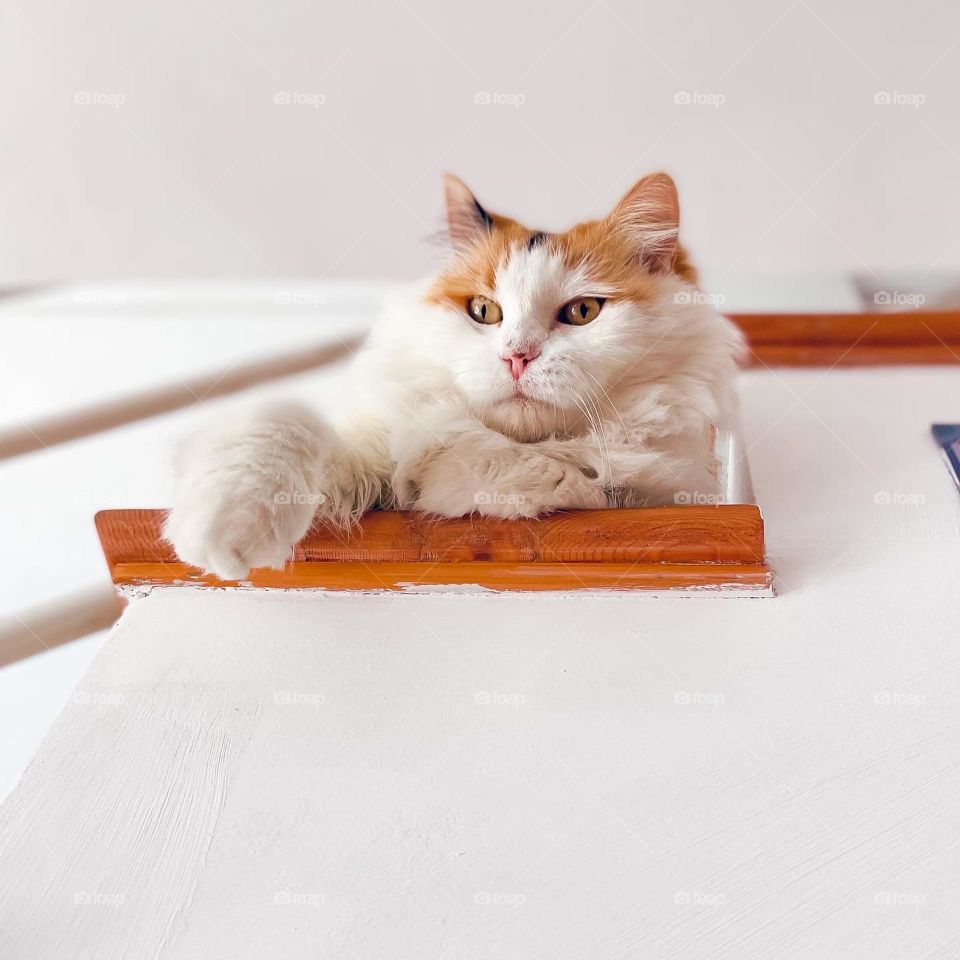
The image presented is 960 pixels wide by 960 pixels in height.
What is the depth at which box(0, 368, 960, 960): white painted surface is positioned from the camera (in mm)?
857

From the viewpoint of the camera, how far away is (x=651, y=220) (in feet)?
4.32

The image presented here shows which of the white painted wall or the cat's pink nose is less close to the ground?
the white painted wall

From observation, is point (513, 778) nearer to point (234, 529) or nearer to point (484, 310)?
point (234, 529)

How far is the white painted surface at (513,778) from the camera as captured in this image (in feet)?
2.81

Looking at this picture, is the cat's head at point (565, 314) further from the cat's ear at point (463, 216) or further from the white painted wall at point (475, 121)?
the white painted wall at point (475, 121)

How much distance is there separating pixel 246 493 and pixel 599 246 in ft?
1.93

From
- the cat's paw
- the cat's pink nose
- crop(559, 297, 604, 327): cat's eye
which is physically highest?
crop(559, 297, 604, 327): cat's eye

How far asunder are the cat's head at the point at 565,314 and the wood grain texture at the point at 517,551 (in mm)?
156

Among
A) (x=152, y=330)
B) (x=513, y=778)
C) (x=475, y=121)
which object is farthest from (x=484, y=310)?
(x=152, y=330)

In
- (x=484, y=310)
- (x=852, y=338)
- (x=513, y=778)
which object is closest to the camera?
(x=513, y=778)

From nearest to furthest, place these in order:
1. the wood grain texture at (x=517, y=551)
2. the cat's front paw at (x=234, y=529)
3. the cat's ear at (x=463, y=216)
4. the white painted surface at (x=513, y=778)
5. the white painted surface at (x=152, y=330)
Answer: the white painted surface at (x=513, y=778) → the cat's front paw at (x=234, y=529) → the wood grain texture at (x=517, y=551) → the cat's ear at (x=463, y=216) → the white painted surface at (x=152, y=330)

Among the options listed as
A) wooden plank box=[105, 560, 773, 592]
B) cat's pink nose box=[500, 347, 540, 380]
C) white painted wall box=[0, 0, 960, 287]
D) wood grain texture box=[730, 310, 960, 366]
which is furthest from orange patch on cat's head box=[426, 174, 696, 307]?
wood grain texture box=[730, 310, 960, 366]

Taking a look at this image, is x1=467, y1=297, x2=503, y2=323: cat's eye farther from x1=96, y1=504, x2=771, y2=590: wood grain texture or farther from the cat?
x1=96, y1=504, x2=771, y2=590: wood grain texture

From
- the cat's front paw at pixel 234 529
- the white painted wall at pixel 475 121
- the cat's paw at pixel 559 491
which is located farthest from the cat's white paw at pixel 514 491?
the white painted wall at pixel 475 121
